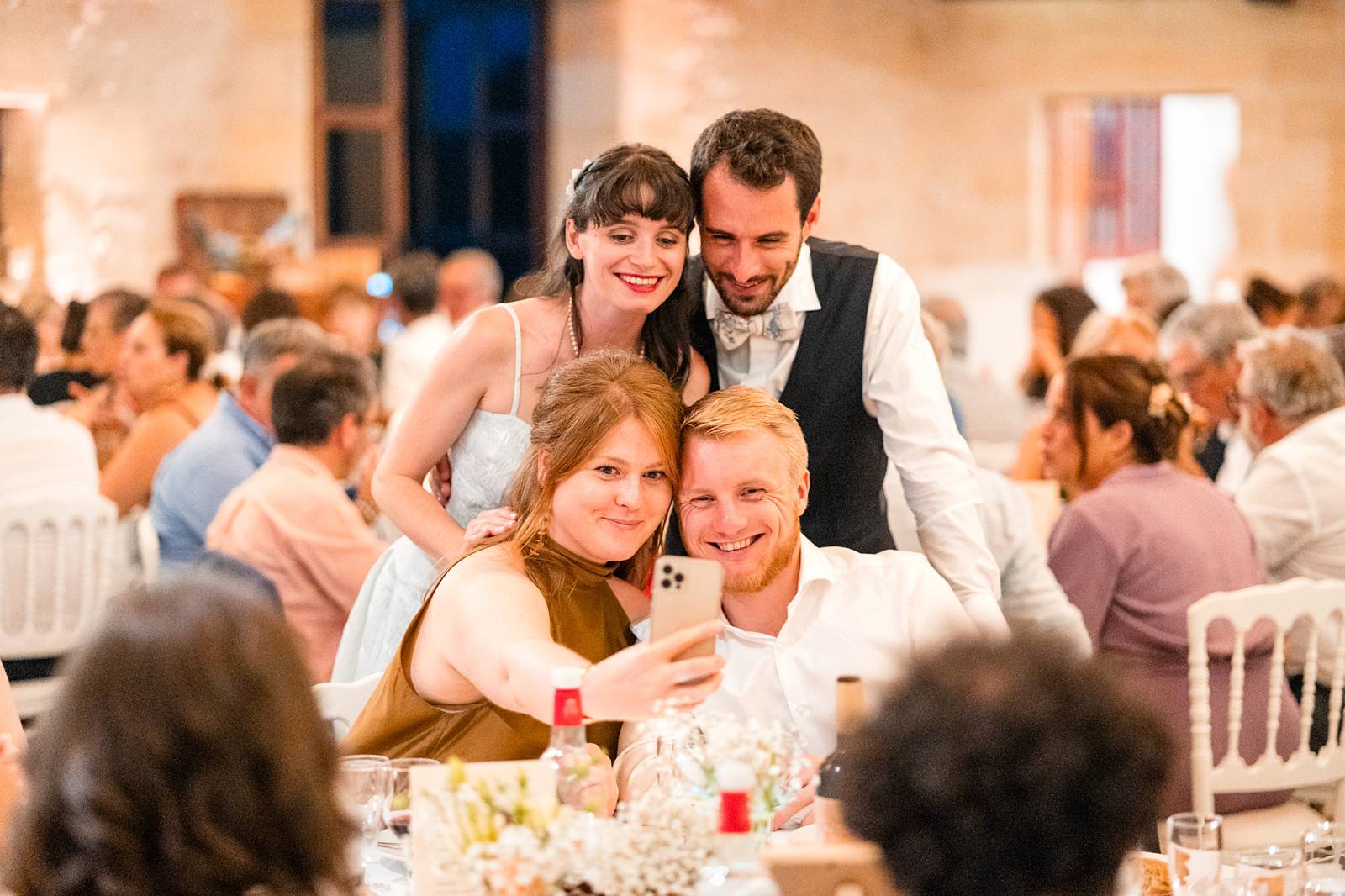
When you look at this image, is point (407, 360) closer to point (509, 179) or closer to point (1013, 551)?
point (509, 179)

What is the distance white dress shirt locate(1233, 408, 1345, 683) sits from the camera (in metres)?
4.01

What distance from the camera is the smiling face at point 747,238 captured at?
2664mm

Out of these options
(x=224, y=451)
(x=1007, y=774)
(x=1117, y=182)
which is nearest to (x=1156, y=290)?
(x=224, y=451)

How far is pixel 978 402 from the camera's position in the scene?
6.47 metres

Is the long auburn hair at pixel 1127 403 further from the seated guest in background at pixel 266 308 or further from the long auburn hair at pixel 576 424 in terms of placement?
the seated guest in background at pixel 266 308

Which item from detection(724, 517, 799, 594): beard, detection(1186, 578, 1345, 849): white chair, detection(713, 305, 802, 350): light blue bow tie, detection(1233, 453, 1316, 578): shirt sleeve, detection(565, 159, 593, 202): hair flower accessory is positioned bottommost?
detection(1186, 578, 1345, 849): white chair

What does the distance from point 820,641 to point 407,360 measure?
5320mm

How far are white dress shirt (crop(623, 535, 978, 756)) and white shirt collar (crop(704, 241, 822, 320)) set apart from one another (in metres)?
0.49

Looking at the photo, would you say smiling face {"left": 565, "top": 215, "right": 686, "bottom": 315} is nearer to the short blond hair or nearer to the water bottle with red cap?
the short blond hair

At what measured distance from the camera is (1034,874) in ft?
3.86

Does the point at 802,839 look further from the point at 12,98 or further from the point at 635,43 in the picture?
the point at 635,43

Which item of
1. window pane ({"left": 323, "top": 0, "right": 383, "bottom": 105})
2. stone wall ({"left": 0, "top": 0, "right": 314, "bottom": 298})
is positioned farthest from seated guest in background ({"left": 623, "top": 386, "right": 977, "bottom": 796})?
window pane ({"left": 323, "top": 0, "right": 383, "bottom": 105})

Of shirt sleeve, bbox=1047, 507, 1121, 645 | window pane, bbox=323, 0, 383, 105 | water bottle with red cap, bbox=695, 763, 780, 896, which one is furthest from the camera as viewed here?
window pane, bbox=323, 0, 383, 105

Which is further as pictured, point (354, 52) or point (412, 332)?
point (354, 52)
